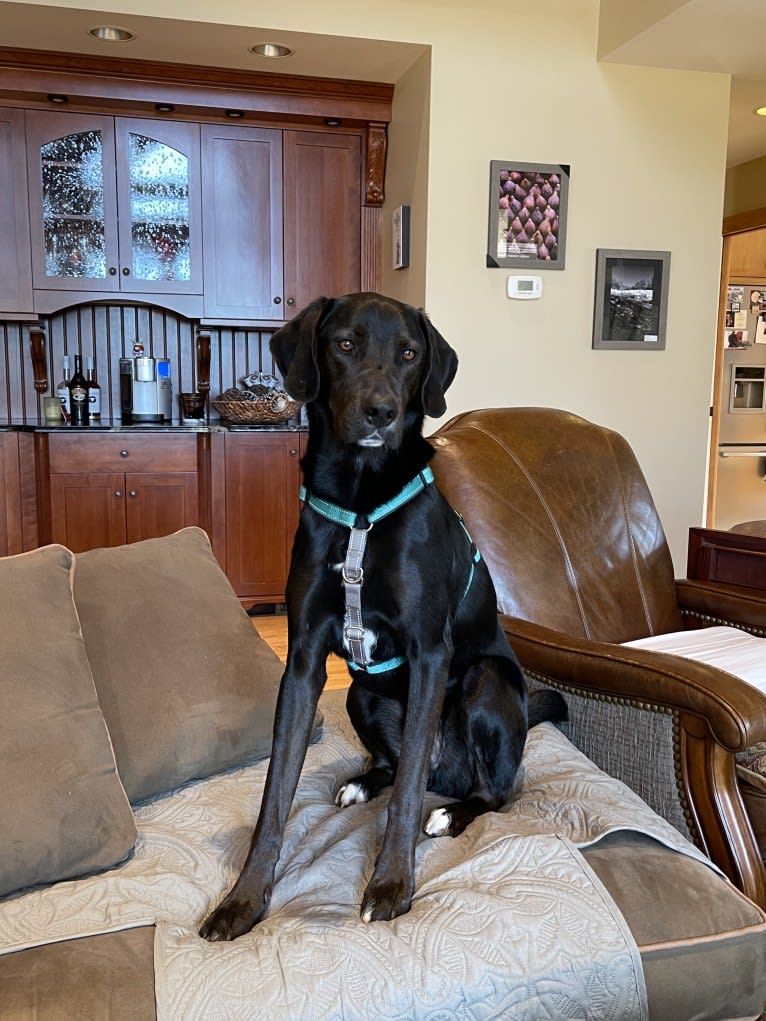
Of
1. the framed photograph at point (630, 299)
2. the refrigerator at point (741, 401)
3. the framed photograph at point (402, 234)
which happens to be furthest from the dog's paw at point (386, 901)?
the refrigerator at point (741, 401)

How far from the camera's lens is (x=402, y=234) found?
13.5ft

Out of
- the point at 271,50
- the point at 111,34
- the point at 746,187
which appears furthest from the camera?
the point at 746,187

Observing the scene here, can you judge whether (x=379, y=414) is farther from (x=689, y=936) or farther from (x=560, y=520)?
(x=560, y=520)

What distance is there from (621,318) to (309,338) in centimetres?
301

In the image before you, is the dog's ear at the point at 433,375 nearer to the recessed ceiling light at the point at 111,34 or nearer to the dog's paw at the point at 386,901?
the dog's paw at the point at 386,901

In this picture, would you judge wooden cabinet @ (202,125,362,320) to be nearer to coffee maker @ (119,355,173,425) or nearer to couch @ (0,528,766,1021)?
coffee maker @ (119,355,173,425)

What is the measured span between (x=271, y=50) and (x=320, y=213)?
0.82 m

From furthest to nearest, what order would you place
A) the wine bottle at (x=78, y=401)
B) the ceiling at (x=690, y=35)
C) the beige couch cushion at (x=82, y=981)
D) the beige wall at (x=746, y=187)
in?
the beige wall at (x=746, y=187) < the wine bottle at (x=78, y=401) < the ceiling at (x=690, y=35) < the beige couch cushion at (x=82, y=981)

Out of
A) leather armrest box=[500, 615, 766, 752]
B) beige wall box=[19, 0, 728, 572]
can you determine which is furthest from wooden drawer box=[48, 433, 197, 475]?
leather armrest box=[500, 615, 766, 752]

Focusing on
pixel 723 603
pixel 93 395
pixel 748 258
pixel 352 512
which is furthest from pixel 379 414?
pixel 748 258

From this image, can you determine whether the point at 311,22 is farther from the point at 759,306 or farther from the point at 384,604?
the point at 759,306

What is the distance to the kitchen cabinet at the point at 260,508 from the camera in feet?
14.0

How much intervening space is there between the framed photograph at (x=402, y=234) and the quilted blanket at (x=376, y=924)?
3171mm

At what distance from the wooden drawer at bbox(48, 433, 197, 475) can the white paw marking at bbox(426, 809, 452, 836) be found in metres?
3.05
